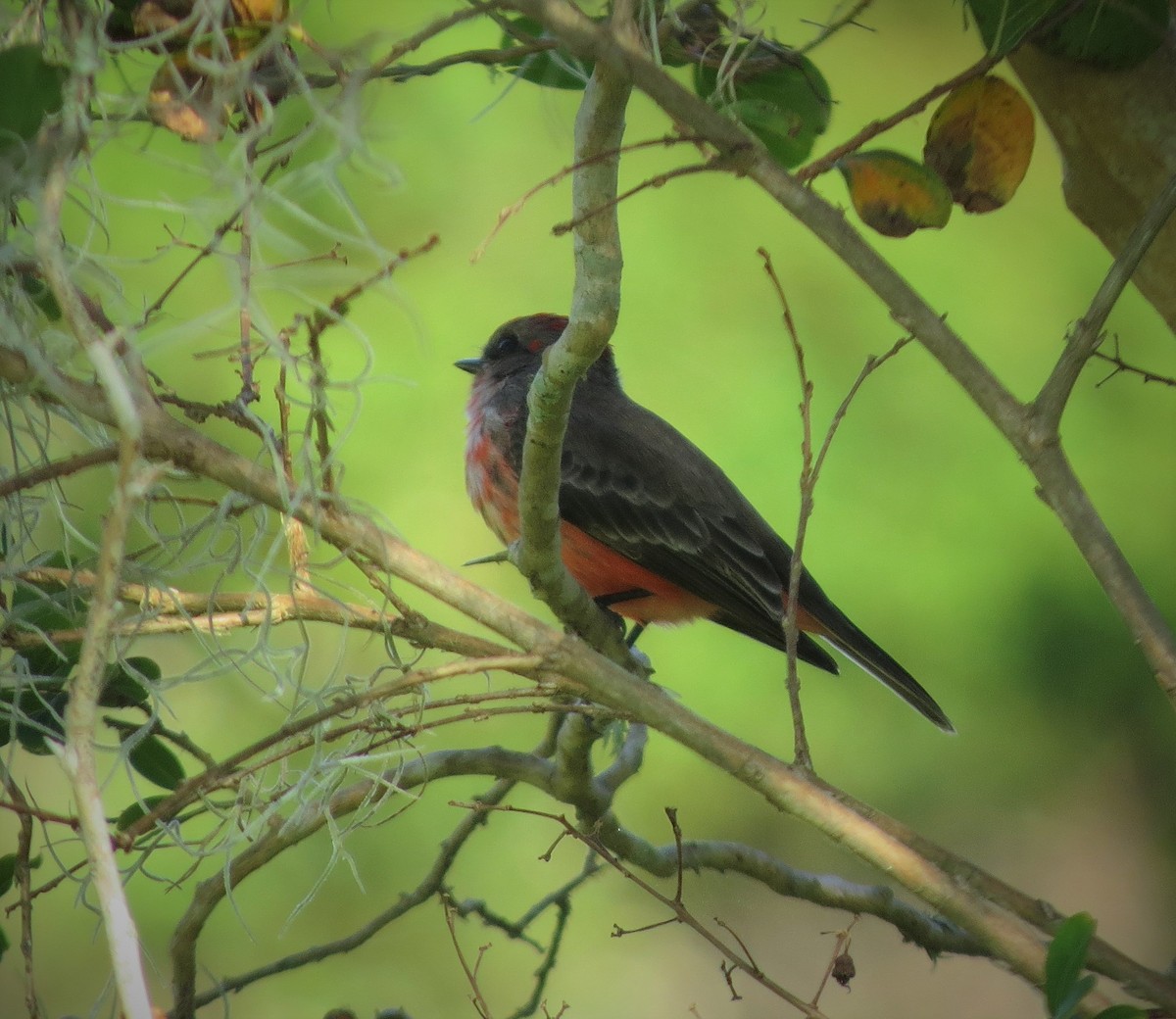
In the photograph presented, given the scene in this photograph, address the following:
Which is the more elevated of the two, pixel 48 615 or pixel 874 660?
pixel 874 660

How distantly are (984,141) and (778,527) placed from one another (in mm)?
2643

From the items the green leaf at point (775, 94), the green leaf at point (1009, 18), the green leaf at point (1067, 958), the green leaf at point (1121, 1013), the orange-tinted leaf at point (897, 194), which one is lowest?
the green leaf at point (1121, 1013)

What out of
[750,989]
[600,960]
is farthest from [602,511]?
[750,989]

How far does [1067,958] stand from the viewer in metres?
1.47

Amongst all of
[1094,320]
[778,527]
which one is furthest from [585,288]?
[778,527]

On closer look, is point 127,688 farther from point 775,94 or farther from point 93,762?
point 775,94

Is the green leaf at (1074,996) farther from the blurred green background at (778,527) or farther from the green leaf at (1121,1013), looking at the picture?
the blurred green background at (778,527)

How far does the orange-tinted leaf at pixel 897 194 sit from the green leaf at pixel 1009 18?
0.20 meters

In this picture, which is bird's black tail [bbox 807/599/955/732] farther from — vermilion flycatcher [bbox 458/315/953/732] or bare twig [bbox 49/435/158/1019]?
bare twig [bbox 49/435/158/1019]

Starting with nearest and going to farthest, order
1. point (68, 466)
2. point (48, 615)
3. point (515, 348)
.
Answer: point (68, 466) < point (48, 615) < point (515, 348)

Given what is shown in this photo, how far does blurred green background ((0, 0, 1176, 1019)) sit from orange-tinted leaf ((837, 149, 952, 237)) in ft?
8.26

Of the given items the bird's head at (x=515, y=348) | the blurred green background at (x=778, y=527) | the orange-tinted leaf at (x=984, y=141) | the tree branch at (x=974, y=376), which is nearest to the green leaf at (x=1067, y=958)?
the tree branch at (x=974, y=376)

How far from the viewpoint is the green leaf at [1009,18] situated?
6.39ft

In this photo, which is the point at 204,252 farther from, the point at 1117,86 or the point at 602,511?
the point at 602,511
